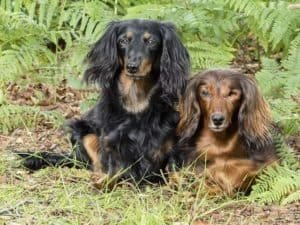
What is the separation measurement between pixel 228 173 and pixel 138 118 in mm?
700

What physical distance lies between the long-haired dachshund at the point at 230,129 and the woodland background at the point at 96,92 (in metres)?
0.12

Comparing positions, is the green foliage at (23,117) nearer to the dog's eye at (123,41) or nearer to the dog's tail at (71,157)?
the dog's tail at (71,157)

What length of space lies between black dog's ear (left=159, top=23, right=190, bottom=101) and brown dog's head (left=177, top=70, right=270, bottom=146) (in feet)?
0.53

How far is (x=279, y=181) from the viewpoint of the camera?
416 cm

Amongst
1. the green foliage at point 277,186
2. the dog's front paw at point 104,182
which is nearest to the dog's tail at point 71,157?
the dog's front paw at point 104,182

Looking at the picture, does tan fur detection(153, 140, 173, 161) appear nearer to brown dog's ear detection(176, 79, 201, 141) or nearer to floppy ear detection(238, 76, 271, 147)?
brown dog's ear detection(176, 79, 201, 141)

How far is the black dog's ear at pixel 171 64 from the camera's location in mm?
4602

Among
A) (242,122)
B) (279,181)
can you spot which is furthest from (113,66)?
(279,181)

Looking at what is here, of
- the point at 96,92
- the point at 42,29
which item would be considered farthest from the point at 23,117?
the point at 42,29

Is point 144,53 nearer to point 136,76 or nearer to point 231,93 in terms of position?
point 136,76

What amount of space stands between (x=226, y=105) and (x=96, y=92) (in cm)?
200

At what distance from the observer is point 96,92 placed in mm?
6027

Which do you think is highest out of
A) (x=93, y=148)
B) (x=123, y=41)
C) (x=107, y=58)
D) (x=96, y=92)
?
(x=123, y=41)

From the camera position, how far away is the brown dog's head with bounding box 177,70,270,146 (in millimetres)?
4243
